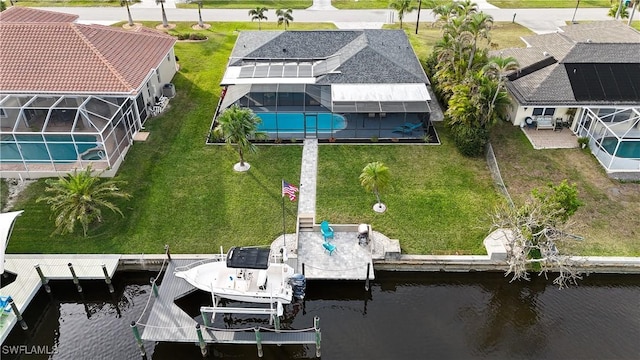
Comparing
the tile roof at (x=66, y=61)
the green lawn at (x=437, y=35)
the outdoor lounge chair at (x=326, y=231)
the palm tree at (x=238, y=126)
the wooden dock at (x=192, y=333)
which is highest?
the tile roof at (x=66, y=61)

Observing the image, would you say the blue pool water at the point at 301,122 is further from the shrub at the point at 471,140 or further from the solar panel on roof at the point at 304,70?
the shrub at the point at 471,140

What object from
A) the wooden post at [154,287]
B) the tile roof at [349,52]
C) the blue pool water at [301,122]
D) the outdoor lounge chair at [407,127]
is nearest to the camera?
the wooden post at [154,287]

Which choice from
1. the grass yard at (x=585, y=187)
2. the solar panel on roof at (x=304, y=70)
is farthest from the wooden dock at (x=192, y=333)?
the solar panel on roof at (x=304, y=70)

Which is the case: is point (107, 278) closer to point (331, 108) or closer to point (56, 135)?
point (56, 135)

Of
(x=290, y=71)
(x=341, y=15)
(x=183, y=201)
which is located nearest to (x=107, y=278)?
(x=183, y=201)

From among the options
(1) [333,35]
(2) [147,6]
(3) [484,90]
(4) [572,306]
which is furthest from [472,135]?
(2) [147,6]

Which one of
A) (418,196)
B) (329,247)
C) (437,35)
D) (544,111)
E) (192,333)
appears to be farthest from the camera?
(437,35)

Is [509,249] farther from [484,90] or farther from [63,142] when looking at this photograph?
[63,142]

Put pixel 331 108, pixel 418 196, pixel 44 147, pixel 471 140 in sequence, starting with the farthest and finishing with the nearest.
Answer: pixel 331 108, pixel 471 140, pixel 44 147, pixel 418 196
